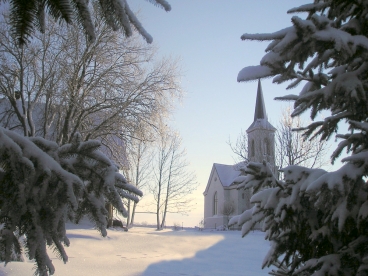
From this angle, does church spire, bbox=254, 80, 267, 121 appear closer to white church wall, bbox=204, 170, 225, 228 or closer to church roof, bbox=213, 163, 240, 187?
church roof, bbox=213, 163, 240, 187

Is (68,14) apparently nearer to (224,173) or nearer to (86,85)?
(86,85)

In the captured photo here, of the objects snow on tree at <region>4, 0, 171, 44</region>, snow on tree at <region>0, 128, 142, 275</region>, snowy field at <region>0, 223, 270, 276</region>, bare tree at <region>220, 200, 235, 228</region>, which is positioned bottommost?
snowy field at <region>0, 223, 270, 276</region>

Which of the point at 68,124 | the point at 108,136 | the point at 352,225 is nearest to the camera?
the point at 352,225

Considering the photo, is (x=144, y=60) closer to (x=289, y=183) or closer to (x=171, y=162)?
(x=289, y=183)

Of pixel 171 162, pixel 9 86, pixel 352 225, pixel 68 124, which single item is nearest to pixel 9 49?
pixel 9 86

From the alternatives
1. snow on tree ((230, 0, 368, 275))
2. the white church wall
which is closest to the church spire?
the white church wall

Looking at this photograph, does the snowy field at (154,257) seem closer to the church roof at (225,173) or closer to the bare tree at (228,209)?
the bare tree at (228,209)

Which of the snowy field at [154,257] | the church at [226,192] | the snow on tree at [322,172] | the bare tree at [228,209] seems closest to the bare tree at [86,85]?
the snowy field at [154,257]

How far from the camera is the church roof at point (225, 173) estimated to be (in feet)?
146

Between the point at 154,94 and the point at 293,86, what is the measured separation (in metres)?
13.1

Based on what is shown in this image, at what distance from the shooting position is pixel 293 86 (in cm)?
340

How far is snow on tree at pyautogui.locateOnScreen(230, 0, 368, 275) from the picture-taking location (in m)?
2.29

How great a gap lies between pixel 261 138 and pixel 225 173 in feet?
58.1

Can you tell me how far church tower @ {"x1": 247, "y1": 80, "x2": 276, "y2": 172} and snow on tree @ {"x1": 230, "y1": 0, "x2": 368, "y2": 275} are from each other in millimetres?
16102
